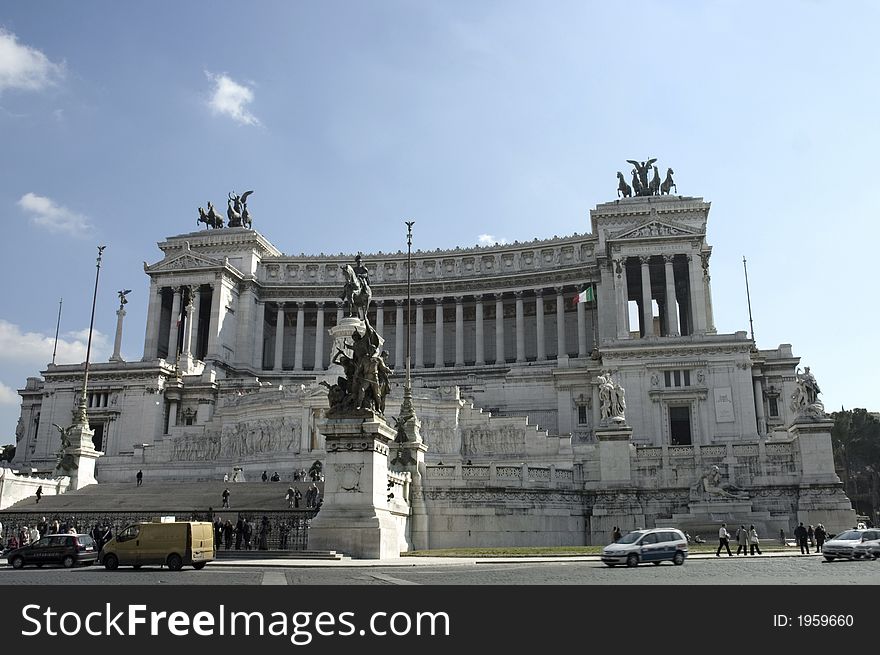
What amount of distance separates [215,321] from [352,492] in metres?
68.3

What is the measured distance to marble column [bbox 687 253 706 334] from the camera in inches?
3204

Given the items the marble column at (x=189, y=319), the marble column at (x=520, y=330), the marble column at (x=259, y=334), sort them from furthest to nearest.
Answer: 1. the marble column at (x=259, y=334)
2. the marble column at (x=520, y=330)
3. the marble column at (x=189, y=319)

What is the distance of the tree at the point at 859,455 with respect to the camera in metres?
95.9

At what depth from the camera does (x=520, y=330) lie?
95.3m

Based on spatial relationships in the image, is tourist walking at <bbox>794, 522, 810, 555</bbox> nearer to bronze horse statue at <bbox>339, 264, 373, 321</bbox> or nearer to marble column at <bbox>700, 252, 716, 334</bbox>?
bronze horse statue at <bbox>339, 264, 373, 321</bbox>

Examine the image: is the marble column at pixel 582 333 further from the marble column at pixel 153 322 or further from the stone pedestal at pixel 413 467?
the stone pedestal at pixel 413 467

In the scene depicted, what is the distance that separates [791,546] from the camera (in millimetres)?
39281

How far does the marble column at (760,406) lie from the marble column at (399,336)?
4175 cm

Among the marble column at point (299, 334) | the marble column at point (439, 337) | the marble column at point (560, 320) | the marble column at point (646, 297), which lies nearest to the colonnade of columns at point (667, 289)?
the marble column at point (646, 297)

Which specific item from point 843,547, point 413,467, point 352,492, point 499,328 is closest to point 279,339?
point 499,328

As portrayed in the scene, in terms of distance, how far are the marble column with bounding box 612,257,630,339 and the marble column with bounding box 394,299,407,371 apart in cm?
2899

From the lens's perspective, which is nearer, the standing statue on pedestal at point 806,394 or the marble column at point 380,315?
the standing statue on pedestal at point 806,394

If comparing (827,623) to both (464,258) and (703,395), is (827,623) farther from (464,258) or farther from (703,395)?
(464,258)

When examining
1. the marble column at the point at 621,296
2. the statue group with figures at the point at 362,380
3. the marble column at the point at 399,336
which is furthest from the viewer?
the marble column at the point at 399,336
